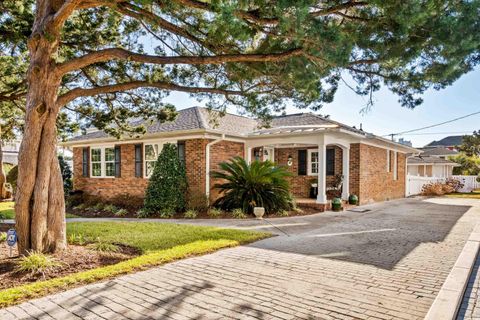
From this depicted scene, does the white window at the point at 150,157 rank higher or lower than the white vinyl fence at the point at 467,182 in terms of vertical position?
higher

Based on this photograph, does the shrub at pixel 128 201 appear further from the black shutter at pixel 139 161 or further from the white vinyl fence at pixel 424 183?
the white vinyl fence at pixel 424 183

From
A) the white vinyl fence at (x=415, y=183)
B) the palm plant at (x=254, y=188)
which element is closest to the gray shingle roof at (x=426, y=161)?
the white vinyl fence at (x=415, y=183)

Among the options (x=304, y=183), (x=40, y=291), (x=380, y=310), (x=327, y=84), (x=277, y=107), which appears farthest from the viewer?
(x=304, y=183)

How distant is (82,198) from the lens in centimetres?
1723

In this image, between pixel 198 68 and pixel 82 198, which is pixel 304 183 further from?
pixel 82 198

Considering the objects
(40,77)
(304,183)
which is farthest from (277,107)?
(304,183)

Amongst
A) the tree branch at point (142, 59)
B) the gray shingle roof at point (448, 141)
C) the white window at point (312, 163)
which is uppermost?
the gray shingle roof at point (448, 141)

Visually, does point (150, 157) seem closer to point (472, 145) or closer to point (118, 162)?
point (118, 162)

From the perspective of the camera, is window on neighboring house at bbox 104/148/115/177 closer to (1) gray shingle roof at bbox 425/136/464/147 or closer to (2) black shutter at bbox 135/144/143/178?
(2) black shutter at bbox 135/144/143/178

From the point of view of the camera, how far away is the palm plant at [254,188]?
1212cm

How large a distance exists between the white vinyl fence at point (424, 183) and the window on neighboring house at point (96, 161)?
18668 mm

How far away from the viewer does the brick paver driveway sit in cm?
371

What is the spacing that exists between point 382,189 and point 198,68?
13205mm

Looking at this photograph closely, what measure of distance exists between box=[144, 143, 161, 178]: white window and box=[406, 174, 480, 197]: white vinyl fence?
1629 centimetres
